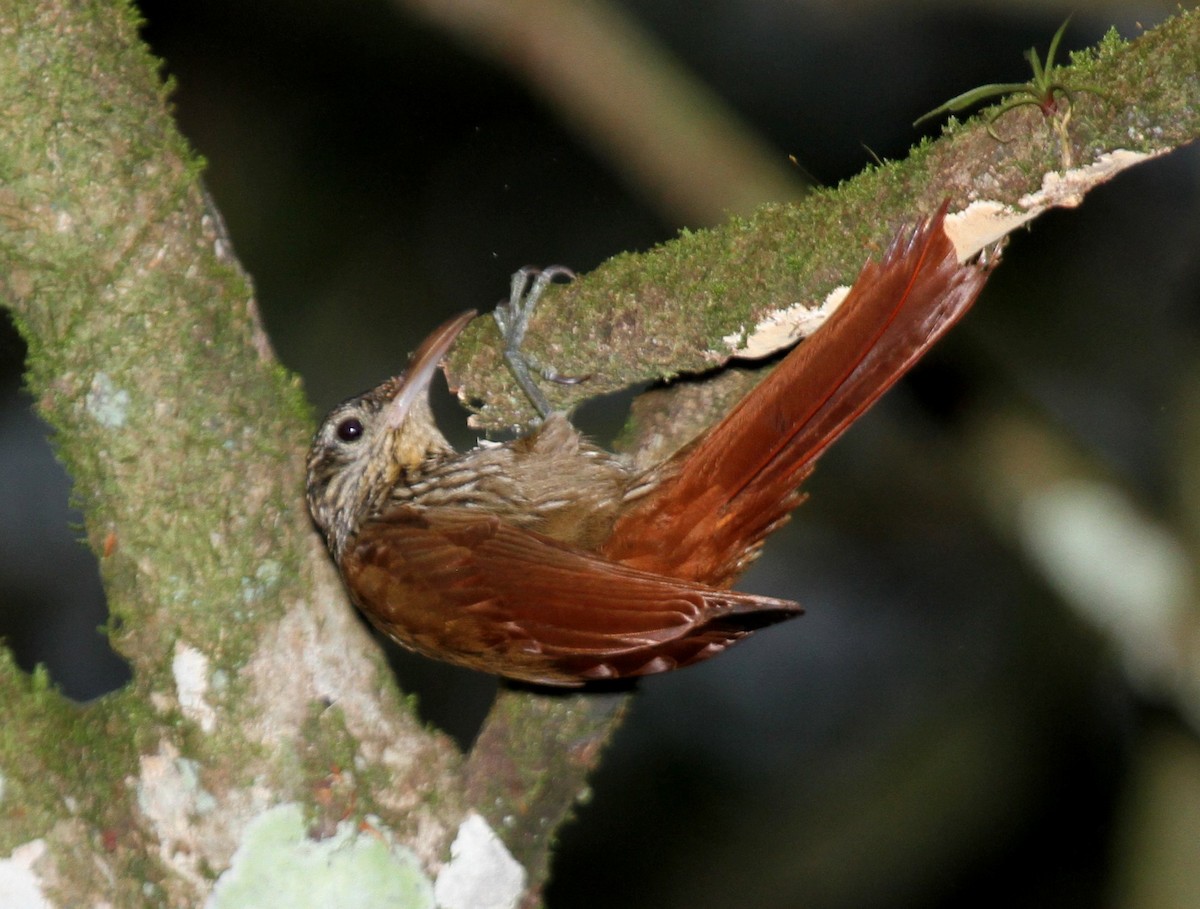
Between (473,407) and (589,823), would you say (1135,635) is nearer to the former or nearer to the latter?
(473,407)

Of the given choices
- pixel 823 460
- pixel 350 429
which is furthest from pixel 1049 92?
pixel 823 460

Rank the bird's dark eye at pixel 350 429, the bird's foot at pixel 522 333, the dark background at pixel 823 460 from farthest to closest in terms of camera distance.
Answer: the dark background at pixel 823 460 < the bird's dark eye at pixel 350 429 < the bird's foot at pixel 522 333

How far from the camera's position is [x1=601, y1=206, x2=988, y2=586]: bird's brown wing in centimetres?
205

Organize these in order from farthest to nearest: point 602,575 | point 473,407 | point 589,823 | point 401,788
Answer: point 589,823 < point 473,407 < point 401,788 < point 602,575

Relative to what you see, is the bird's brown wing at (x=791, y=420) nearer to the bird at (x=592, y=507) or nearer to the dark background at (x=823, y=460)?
the bird at (x=592, y=507)

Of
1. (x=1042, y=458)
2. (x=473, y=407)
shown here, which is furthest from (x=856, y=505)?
(x=473, y=407)

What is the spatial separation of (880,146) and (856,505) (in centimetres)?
192

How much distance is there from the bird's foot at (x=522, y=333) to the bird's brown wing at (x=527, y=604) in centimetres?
32

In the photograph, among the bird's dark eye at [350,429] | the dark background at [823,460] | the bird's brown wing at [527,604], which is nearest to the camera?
the bird's brown wing at [527,604]

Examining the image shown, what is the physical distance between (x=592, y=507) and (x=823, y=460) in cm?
400

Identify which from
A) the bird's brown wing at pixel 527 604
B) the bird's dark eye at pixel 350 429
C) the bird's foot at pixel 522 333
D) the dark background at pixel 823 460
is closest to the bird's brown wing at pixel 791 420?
the bird's brown wing at pixel 527 604

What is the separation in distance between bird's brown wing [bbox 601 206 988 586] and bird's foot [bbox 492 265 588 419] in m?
0.38

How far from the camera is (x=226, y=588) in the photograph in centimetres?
235

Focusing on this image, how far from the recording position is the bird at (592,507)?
2098 mm
